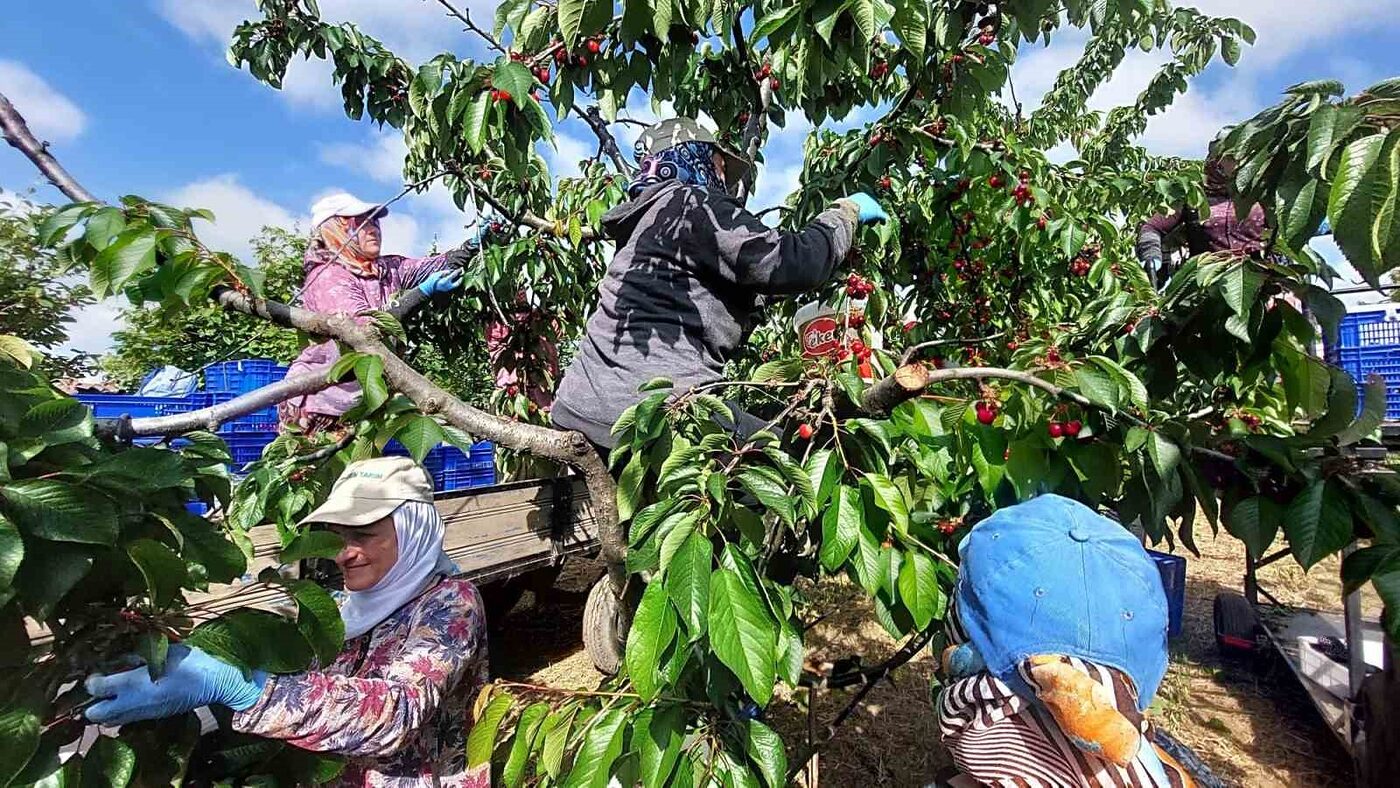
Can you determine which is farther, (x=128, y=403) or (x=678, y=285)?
(x=128, y=403)

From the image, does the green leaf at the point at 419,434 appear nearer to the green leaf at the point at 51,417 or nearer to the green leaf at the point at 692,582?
the green leaf at the point at 51,417

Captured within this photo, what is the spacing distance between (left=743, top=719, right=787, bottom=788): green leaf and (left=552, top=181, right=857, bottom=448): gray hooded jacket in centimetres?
74

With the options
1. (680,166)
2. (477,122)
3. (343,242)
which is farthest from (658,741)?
(343,242)

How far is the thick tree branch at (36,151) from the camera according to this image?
129cm

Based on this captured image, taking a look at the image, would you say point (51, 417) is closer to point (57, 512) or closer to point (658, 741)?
point (57, 512)

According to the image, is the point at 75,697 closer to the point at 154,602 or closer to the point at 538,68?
the point at 154,602

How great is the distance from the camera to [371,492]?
1.70 m

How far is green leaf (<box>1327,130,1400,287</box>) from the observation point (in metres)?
0.94

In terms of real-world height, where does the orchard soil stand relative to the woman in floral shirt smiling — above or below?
below

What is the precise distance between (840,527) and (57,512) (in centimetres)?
112

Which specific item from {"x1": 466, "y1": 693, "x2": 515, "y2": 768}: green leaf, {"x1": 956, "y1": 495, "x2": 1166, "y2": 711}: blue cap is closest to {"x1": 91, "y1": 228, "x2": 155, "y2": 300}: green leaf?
{"x1": 466, "y1": 693, "x2": 515, "y2": 768}: green leaf

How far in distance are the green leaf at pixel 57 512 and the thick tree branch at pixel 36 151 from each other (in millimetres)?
808

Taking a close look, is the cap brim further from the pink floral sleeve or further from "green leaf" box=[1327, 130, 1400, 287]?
"green leaf" box=[1327, 130, 1400, 287]

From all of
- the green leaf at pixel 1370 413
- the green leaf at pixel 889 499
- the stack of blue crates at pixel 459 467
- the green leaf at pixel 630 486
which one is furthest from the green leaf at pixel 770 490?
the stack of blue crates at pixel 459 467
